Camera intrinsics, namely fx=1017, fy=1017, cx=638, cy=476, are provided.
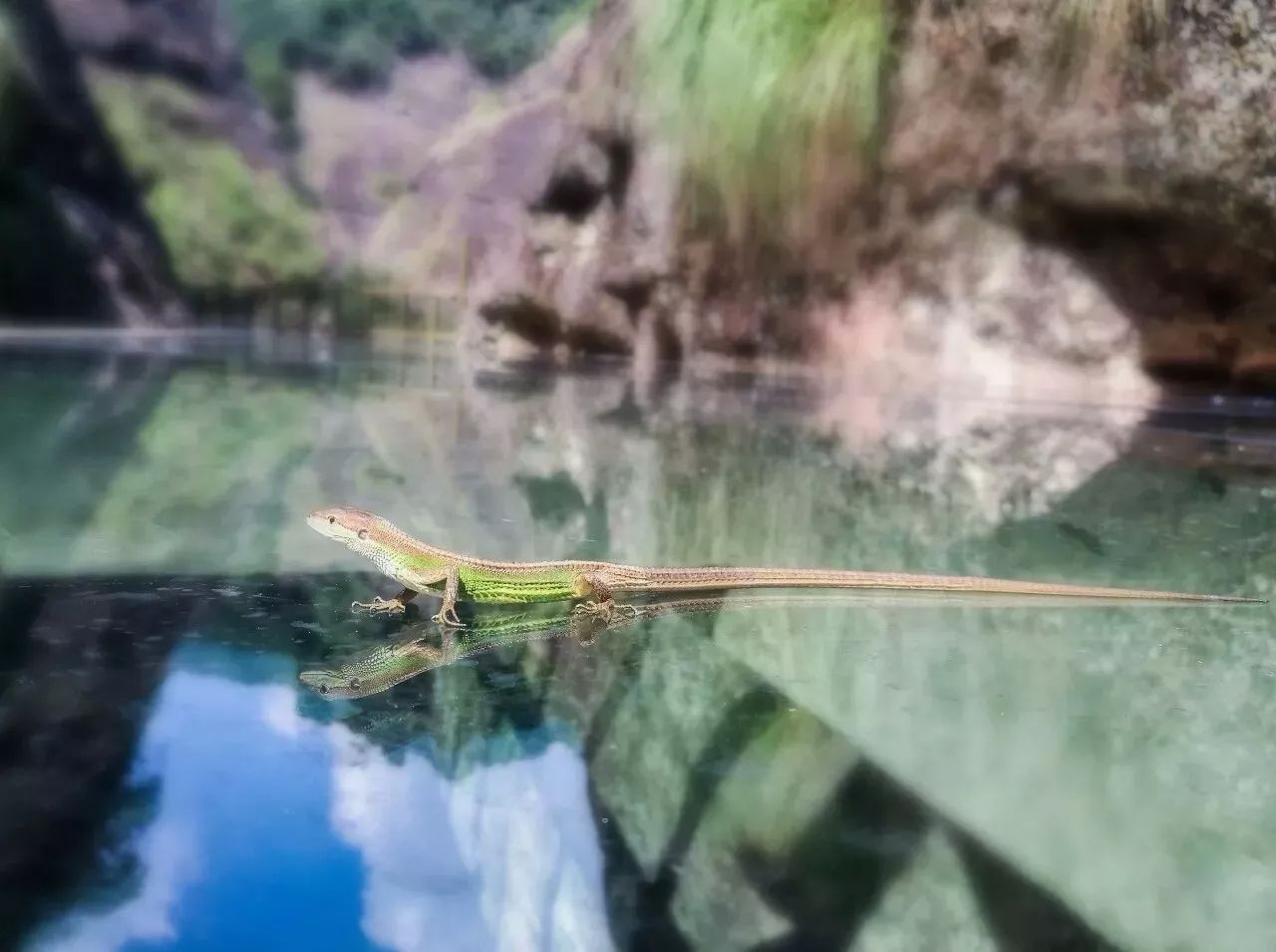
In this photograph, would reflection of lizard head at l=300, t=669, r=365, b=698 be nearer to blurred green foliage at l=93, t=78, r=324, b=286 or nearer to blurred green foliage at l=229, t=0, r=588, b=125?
blurred green foliage at l=93, t=78, r=324, b=286

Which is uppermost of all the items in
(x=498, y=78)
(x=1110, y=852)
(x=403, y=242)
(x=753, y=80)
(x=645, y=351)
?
(x=498, y=78)

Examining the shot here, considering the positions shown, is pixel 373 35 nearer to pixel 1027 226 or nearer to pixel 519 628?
pixel 1027 226

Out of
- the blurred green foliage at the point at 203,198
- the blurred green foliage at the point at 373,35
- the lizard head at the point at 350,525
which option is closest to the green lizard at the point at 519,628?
the lizard head at the point at 350,525

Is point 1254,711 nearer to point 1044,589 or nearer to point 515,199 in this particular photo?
point 1044,589

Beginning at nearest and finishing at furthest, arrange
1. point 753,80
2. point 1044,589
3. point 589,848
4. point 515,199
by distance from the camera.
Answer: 1. point 589,848
2. point 1044,589
3. point 753,80
4. point 515,199

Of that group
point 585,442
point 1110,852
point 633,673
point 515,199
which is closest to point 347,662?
point 633,673

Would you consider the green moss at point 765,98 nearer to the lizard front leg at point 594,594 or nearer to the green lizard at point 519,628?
the green lizard at point 519,628

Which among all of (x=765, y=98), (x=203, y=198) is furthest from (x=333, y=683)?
(x=203, y=198)
